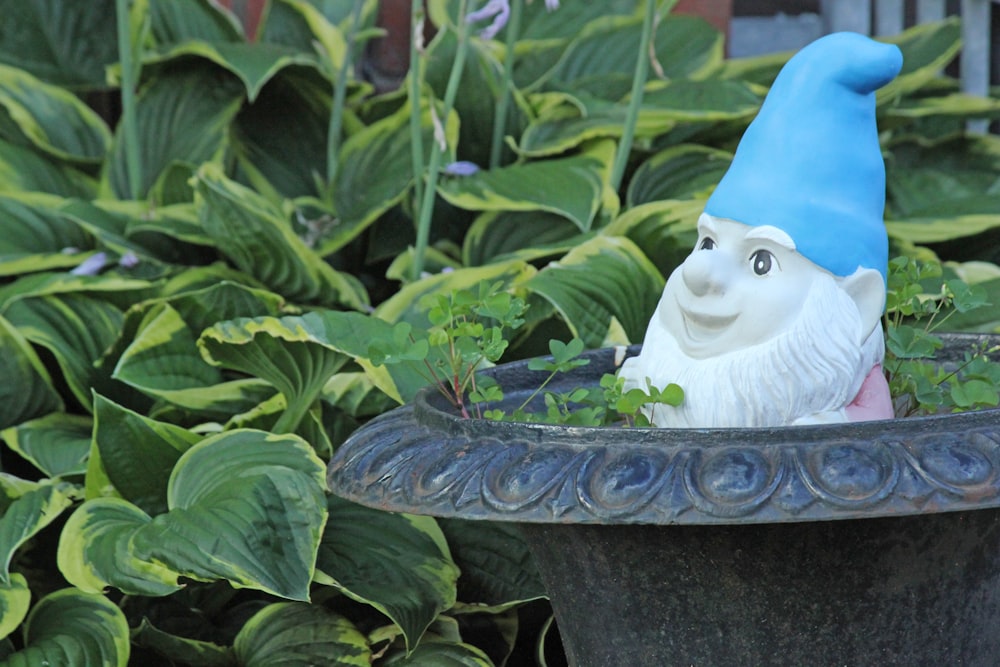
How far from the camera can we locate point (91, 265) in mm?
2404

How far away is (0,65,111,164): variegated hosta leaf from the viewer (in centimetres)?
278

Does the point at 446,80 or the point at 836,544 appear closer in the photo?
the point at 836,544

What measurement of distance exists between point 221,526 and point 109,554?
157 millimetres

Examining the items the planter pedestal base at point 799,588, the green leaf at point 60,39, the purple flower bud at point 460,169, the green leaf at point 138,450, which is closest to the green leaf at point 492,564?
the green leaf at point 138,450

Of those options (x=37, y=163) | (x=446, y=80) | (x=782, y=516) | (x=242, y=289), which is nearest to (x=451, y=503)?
(x=782, y=516)

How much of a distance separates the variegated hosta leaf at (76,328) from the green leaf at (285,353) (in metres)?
0.39

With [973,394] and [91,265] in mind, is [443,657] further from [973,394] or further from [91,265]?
[91,265]

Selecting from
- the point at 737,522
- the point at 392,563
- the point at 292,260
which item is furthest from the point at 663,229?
the point at 737,522

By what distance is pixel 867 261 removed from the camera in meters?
1.22

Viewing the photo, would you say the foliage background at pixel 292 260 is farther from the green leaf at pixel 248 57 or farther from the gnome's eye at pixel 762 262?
the gnome's eye at pixel 762 262

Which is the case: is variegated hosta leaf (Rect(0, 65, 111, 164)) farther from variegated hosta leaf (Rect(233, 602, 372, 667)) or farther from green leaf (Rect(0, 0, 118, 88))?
variegated hosta leaf (Rect(233, 602, 372, 667))

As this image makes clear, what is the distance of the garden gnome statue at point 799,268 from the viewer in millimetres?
1184

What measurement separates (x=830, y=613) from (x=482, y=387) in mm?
428

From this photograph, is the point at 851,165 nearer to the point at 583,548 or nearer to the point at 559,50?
the point at 583,548
